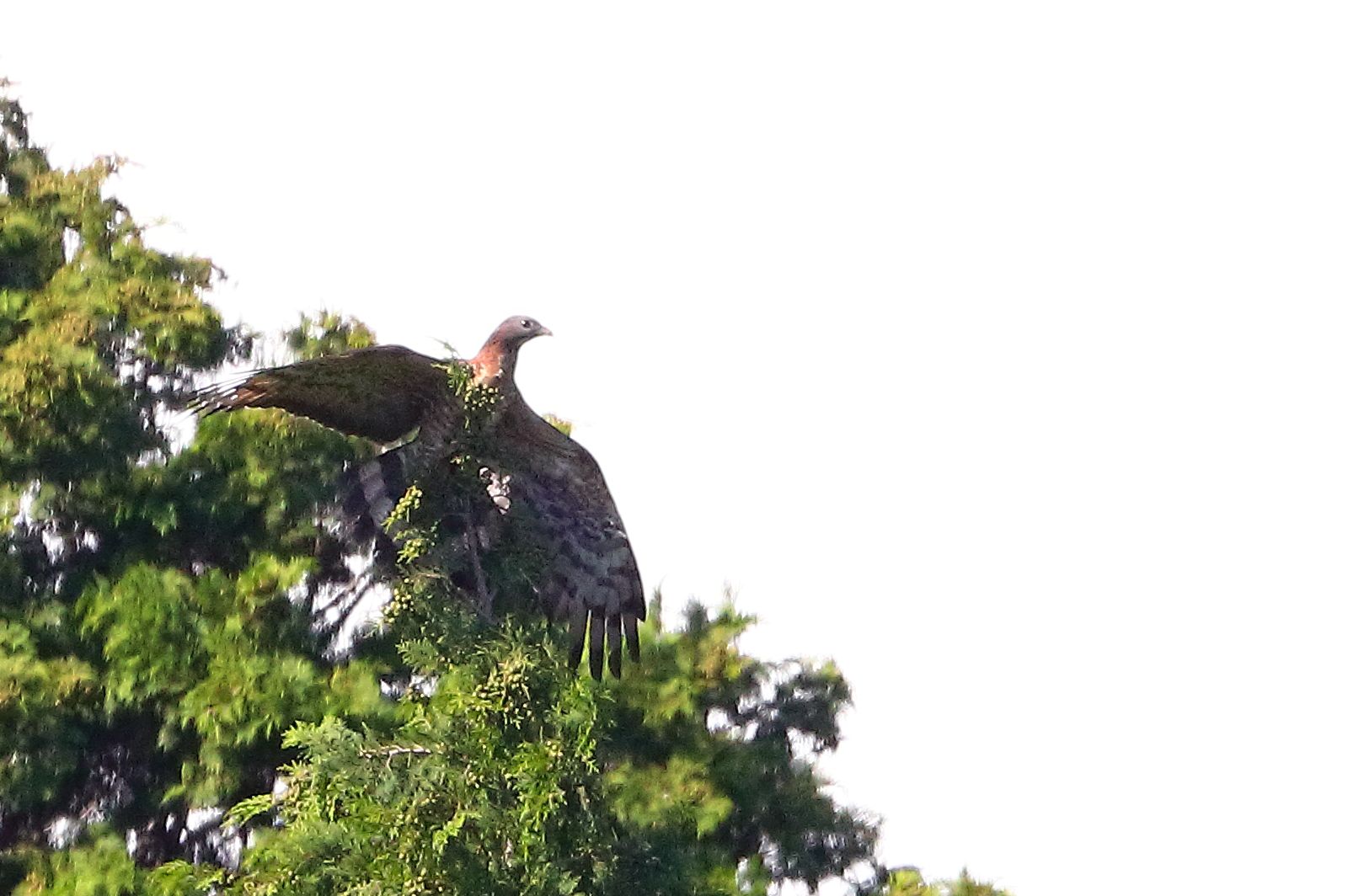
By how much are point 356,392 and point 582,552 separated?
148 centimetres

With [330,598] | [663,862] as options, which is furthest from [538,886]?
[330,598]

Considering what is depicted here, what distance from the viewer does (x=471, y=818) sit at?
607 cm

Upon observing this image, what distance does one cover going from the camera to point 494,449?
7.55 metres

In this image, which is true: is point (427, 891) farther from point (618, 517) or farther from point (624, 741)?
point (624, 741)

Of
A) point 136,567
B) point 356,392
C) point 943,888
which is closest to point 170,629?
point 136,567

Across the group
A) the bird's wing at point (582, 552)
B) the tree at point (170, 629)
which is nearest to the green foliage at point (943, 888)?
the tree at point (170, 629)

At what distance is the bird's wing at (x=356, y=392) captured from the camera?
7.52 m

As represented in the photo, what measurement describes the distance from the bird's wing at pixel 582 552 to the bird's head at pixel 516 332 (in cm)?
48

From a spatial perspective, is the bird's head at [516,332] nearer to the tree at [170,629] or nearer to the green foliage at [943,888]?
the tree at [170,629]

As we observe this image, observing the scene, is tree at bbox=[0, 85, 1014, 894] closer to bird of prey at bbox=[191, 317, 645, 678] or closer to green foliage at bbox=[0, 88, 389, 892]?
green foliage at bbox=[0, 88, 389, 892]

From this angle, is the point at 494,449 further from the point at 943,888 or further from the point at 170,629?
the point at 943,888

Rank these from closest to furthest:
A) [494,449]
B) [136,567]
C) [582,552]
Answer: [494,449], [582,552], [136,567]

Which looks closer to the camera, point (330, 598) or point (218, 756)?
point (218, 756)

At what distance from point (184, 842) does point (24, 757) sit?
1176 mm
